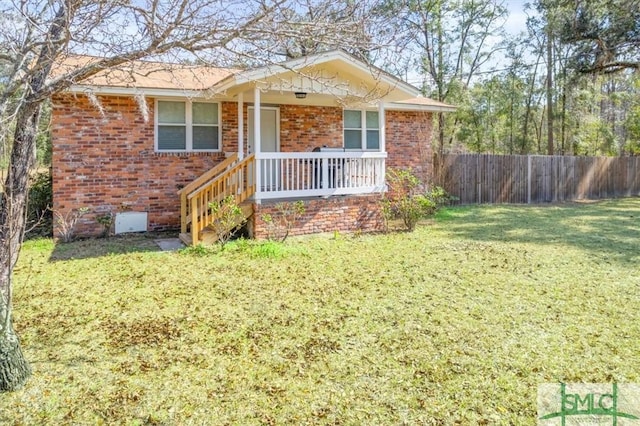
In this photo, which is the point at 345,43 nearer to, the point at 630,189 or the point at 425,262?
the point at 425,262

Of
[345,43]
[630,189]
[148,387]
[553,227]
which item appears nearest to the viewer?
[148,387]

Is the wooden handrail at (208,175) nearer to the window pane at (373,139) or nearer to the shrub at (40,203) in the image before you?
the shrub at (40,203)

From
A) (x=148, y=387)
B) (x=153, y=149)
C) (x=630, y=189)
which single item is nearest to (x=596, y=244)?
(x=148, y=387)

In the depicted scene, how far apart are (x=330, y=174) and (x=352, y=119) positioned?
309cm

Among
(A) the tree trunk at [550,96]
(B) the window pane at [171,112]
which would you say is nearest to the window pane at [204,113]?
(B) the window pane at [171,112]

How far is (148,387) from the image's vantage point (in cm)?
360

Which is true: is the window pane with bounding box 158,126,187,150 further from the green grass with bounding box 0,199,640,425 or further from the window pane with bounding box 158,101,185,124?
the green grass with bounding box 0,199,640,425

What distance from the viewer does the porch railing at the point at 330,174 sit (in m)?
9.82

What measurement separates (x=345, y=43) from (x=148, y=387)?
Answer: 356 cm

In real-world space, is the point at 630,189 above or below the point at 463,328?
above

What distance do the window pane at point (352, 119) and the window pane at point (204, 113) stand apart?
3.63m

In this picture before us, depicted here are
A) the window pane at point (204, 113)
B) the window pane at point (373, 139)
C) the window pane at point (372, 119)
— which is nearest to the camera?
the window pane at point (204, 113)

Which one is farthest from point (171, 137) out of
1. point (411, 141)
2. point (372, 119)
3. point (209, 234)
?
point (411, 141)

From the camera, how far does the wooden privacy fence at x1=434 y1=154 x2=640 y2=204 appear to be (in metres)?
16.0
